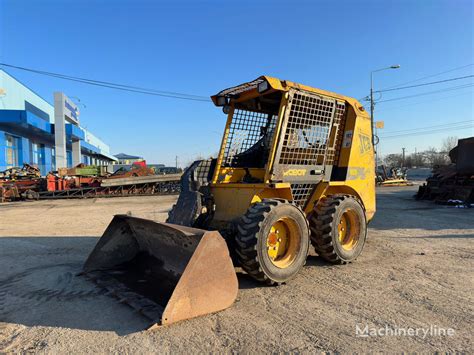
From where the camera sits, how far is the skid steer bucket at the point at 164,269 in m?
3.44

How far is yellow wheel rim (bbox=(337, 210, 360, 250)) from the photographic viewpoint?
5.73m

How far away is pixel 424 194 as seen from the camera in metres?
16.3

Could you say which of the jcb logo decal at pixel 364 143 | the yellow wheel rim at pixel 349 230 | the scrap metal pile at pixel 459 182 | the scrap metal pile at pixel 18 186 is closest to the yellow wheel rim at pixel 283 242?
the yellow wheel rim at pixel 349 230

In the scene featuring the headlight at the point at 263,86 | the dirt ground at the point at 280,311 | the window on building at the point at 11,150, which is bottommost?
the dirt ground at the point at 280,311

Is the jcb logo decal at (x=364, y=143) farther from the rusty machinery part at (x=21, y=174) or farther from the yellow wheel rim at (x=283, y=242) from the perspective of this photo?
the rusty machinery part at (x=21, y=174)

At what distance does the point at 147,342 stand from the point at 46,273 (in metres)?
2.92

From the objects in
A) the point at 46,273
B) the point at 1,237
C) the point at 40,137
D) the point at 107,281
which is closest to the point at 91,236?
the point at 1,237

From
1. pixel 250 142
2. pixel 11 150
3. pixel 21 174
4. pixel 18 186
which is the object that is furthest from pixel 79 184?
pixel 250 142

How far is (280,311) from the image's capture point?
3.70 metres

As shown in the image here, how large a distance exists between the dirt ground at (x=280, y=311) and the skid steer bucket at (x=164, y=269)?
0.50ft

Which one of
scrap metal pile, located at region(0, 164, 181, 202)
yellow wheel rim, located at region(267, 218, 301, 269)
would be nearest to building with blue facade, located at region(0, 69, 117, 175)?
scrap metal pile, located at region(0, 164, 181, 202)

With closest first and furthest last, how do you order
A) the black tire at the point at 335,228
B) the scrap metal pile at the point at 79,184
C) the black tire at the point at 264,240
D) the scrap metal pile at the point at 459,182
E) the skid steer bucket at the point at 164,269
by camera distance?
1. the skid steer bucket at the point at 164,269
2. the black tire at the point at 264,240
3. the black tire at the point at 335,228
4. the scrap metal pile at the point at 459,182
5. the scrap metal pile at the point at 79,184

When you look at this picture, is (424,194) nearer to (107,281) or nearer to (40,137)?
(107,281)

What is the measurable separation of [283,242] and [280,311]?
1189 millimetres
